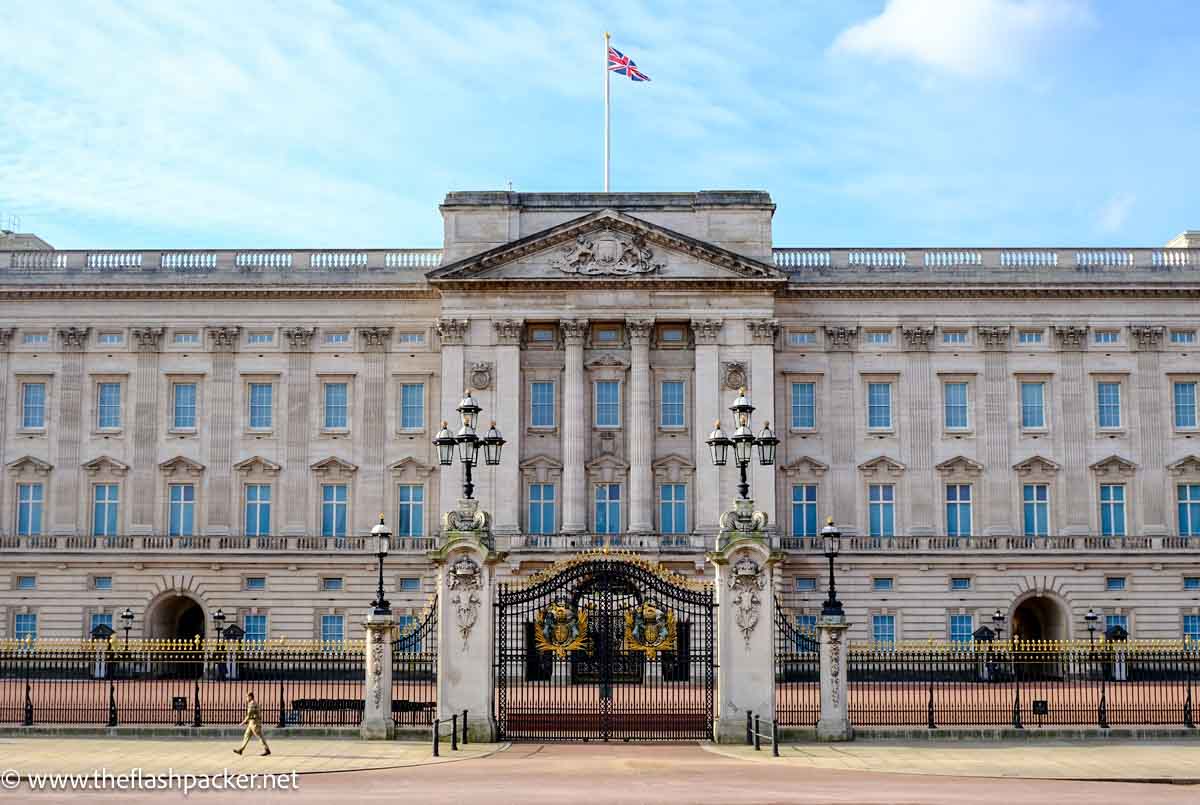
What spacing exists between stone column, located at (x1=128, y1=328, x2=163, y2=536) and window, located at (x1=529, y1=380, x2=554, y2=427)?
1662cm

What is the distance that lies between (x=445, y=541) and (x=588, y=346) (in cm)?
2884

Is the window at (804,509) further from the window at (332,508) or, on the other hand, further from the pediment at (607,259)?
the window at (332,508)

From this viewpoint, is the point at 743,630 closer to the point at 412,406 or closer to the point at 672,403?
the point at 672,403

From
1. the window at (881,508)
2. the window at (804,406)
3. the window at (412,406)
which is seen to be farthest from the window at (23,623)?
the window at (881,508)

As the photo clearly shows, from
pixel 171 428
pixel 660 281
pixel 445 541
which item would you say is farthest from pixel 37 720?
pixel 660 281

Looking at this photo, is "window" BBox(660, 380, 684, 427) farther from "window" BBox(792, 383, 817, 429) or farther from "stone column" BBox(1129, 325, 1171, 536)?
"stone column" BBox(1129, 325, 1171, 536)

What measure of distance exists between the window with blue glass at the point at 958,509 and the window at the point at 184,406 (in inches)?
1309

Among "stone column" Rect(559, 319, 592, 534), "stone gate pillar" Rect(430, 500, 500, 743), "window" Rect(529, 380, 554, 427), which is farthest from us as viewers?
"window" Rect(529, 380, 554, 427)

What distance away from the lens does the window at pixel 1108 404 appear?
A: 207 feet

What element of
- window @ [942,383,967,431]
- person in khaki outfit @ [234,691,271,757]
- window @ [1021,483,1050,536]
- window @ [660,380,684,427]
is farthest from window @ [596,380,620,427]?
person in khaki outfit @ [234,691,271,757]

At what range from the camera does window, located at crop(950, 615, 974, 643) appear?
202 ft

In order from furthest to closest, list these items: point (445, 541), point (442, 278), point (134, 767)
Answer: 1. point (442, 278)
2. point (445, 541)
3. point (134, 767)

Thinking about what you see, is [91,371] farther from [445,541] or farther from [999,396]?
[999,396]

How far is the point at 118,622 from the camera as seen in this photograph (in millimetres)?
61719
